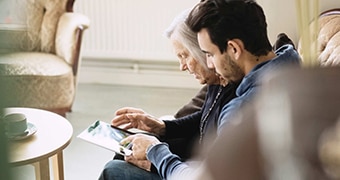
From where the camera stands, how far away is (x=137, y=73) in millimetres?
3859

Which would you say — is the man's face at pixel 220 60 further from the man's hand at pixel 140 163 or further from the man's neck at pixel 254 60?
the man's hand at pixel 140 163

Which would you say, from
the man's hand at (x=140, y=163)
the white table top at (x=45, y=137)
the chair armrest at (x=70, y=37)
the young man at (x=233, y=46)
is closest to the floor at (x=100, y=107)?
the chair armrest at (x=70, y=37)

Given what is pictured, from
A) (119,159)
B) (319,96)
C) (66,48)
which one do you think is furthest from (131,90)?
(319,96)

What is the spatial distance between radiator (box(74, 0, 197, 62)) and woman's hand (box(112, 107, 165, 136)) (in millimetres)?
1608

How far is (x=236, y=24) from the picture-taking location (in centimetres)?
160

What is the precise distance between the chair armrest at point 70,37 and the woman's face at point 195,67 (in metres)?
1.46

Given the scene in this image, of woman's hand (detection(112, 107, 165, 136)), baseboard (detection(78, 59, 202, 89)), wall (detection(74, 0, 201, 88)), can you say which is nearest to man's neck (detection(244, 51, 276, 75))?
woman's hand (detection(112, 107, 165, 136))

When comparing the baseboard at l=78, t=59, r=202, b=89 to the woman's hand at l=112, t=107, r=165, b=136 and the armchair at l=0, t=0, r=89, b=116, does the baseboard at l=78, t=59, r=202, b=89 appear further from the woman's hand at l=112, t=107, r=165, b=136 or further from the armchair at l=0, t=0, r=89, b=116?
the woman's hand at l=112, t=107, r=165, b=136

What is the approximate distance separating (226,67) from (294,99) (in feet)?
3.87

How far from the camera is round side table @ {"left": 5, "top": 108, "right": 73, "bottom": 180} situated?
1.92 metres

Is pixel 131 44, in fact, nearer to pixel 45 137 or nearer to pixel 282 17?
pixel 282 17

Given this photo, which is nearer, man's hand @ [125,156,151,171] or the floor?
man's hand @ [125,156,151,171]

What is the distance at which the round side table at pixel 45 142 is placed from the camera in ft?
6.31

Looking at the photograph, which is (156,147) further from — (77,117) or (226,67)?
(77,117)
